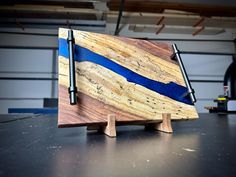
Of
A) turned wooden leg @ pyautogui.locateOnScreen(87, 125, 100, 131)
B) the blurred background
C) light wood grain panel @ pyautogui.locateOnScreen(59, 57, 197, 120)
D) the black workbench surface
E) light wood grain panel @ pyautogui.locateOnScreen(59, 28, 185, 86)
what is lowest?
the black workbench surface

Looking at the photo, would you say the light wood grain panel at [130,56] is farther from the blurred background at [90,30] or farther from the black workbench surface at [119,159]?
the blurred background at [90,30]

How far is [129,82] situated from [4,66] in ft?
11.9

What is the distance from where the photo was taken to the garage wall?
3.56 meters

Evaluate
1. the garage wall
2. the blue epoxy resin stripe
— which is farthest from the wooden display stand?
the garage wall

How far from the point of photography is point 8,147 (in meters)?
0.51

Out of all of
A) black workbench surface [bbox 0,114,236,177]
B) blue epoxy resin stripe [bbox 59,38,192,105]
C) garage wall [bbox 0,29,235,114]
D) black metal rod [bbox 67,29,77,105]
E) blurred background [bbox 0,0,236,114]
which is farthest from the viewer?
garage wall [bbox 0,29,235,114]

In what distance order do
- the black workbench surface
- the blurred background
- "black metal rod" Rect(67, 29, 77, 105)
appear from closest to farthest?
the black workbench surface, "black metal rod" Rect(67, 29, 77, 105), the blurred background

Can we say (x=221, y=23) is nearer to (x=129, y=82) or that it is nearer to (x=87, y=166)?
(x=129, y=82)

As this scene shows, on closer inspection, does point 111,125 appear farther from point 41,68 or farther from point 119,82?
point 41,68

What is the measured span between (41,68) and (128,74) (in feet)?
10.8

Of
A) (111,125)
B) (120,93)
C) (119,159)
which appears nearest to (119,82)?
(120,93)

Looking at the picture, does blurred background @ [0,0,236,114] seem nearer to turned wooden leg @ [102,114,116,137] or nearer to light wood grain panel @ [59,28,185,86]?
light wood grain panel @ [59,28,185,86]

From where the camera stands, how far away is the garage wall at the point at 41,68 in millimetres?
3557

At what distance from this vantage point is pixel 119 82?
0.71 metres
